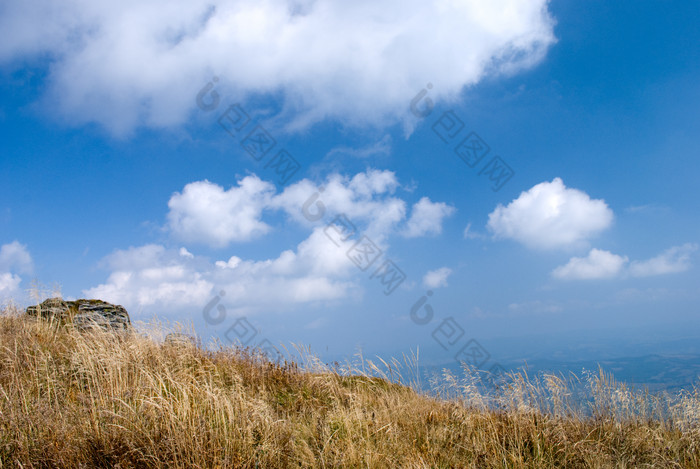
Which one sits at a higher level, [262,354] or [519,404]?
[262,354]

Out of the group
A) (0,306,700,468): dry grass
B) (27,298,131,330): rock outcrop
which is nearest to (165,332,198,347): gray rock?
(0,306,700,468): dry grass

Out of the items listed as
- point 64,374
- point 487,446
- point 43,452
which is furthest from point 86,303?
point 487,446

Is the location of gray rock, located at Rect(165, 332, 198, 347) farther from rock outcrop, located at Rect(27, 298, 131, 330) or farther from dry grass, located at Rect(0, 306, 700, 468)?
rock outcrop, located at Rect(27, 298, 131, 330)

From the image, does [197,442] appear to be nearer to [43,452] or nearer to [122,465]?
[122,465]

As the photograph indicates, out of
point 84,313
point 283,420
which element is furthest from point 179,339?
point 283,420

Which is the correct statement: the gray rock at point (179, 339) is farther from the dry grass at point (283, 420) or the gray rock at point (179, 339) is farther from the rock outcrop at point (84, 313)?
the rock outcrop at point (84, 313)

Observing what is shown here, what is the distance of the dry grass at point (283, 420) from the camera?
11.3 ft

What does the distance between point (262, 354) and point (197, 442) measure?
5042 mm

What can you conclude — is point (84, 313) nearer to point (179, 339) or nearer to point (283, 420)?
point (179, 339)

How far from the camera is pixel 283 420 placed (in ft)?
15.8

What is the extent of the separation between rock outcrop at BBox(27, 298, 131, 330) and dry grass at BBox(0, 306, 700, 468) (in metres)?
1.19

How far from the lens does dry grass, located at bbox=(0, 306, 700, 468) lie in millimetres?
3449

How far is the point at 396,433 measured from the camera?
451 centimetres

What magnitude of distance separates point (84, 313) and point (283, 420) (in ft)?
23.5
